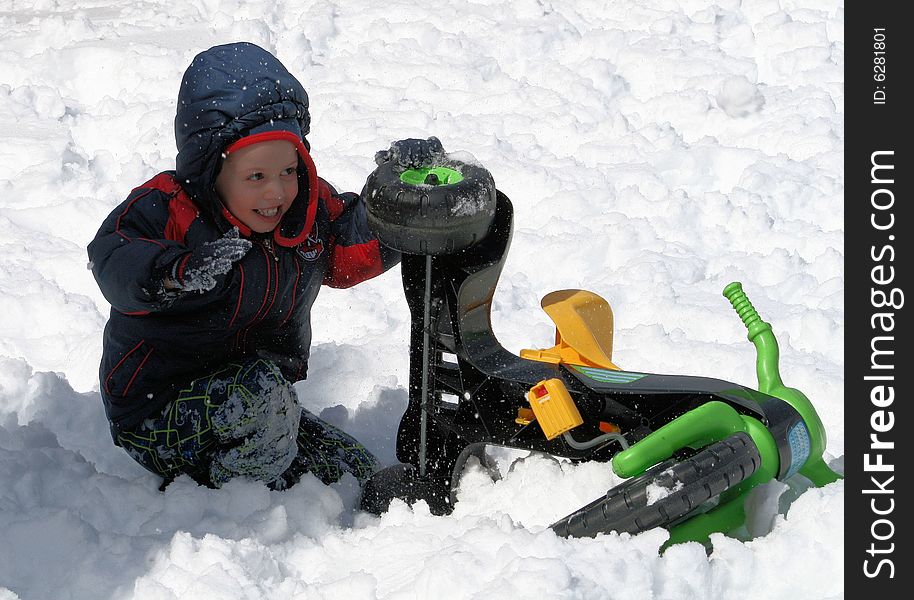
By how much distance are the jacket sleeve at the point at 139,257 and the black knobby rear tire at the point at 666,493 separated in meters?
0.89

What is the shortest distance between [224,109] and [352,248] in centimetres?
49

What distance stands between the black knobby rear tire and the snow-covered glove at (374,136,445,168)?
31.4 inches

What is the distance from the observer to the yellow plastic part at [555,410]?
2092mm

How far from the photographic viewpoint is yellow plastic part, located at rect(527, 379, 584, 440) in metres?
2.09

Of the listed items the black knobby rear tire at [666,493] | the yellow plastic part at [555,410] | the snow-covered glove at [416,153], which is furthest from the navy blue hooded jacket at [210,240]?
the black knobby rear tire at [666,493]

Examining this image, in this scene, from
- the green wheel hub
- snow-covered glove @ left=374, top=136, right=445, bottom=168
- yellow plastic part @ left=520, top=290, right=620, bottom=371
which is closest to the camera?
the green wheel hub

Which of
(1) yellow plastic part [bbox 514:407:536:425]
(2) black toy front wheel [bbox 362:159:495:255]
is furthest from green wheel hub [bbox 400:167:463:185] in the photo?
(1) yellow plastic part [bbox 514:407:536:425]

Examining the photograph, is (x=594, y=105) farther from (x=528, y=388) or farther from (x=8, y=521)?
(x=8, y=521)

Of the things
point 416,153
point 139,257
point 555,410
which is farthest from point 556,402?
point 139,257

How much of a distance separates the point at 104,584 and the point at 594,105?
120 inches

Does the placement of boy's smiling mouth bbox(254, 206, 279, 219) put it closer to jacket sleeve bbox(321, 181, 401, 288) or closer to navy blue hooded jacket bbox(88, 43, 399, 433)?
navy blue hooded jacket bbox(88, 43, 399, 433)

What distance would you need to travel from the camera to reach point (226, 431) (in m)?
2.30

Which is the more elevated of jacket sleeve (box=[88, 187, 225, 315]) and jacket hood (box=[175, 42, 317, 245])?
jacket hood (box=[175, 42, 317, 245])
